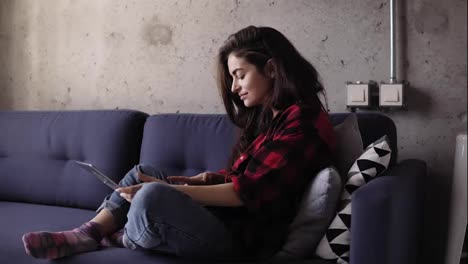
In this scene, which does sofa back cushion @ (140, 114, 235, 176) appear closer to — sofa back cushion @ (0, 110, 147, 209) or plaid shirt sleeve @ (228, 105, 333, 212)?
sofa back cushion @ (0, 110, 147, 209)

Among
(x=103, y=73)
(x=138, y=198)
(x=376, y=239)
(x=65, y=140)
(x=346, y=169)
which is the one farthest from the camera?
(x=103, y=73)

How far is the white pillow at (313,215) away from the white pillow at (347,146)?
0.15 meters

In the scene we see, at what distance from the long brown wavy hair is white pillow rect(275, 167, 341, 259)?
0.20 metres

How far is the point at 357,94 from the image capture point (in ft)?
5.24

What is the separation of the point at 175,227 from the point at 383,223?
43cm

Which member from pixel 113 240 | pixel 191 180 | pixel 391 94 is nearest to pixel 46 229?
pixel 113 240

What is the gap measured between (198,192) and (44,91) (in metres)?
1.54

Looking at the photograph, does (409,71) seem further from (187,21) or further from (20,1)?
(20,1)

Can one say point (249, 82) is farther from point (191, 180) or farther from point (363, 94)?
point (363, 94)

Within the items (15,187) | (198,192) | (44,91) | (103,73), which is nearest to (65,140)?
(15,187)

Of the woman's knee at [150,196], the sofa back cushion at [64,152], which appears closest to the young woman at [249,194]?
the woman's knee at [150,196]

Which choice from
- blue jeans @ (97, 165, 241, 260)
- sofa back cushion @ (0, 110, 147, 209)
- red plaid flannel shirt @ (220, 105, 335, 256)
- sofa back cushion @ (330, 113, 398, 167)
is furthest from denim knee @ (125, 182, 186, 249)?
sofa back cushion @ (0, 110, 147, 209)

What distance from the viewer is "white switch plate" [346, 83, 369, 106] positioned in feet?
5.19

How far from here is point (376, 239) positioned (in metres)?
0.95
